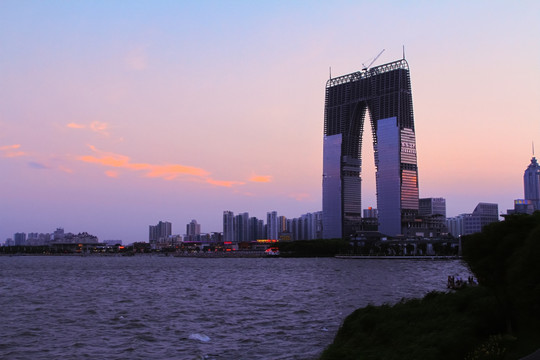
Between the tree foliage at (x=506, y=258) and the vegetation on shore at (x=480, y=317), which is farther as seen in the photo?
the tree foliage at (x=506, y=258)

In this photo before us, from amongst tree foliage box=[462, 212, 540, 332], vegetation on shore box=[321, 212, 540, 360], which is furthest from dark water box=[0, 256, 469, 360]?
tree foliage box=[462, 212, 540, 332]

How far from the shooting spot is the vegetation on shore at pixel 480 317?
2348 centimetres

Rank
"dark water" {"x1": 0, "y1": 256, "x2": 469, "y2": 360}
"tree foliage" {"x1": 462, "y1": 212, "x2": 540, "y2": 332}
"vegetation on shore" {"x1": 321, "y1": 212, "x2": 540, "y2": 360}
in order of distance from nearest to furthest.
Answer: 1. "vegetation on shore" {"x1": 321, "y1": 212, "x2": 540, "y2": 360}
2. "tree foliage" {"x1": 462, "y1": 212, "x2": 540, "y2": 332}
3. "dark water" {"x1": 0, "y1": 256, "x2": 469, "y2": 360}

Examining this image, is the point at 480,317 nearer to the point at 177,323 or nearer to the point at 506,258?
the point at 506,258

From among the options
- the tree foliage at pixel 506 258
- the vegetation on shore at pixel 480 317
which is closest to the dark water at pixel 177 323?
the vegetation on shore at pixel 480 317

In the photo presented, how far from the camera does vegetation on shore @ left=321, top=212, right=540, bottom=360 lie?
77.0ft

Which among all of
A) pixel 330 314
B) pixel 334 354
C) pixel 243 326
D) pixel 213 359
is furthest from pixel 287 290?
pixel 334 354

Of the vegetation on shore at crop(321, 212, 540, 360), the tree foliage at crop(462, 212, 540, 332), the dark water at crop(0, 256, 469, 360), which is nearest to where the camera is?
the vegetation on shore at crop(321, 212, 540, 360)

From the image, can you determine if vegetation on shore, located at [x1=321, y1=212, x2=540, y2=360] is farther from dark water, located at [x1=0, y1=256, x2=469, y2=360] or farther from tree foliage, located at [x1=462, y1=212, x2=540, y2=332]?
dark water, located at [x1=0, y1=256, x2=469, y2=360]

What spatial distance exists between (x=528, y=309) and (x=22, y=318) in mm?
53051

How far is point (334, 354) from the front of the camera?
2959 centimetres

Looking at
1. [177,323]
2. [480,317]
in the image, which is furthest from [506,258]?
[177,323]

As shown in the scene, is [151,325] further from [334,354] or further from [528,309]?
[528,309]

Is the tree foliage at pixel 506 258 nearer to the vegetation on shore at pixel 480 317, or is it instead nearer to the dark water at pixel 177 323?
the vegetation on shore at pixel 480 317
